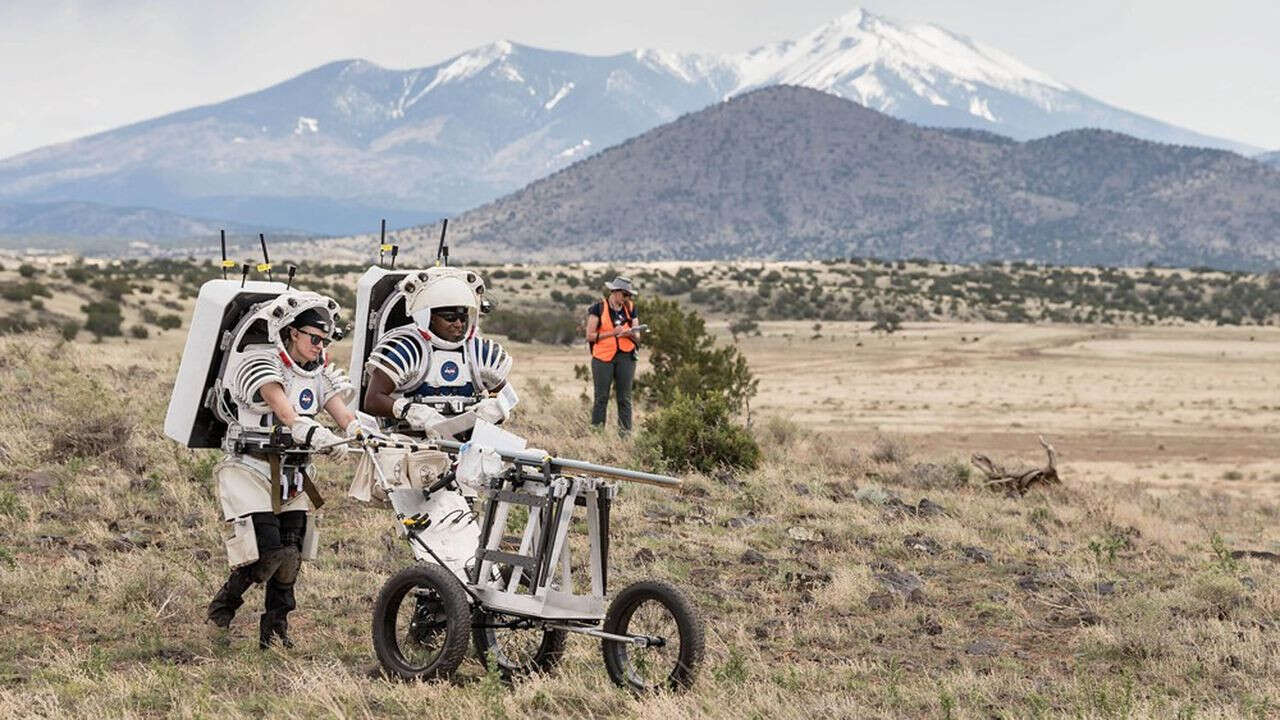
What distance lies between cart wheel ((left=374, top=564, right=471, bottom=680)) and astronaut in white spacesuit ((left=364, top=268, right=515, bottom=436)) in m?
0.99

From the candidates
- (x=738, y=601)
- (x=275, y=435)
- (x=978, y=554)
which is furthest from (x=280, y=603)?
(x=978, y=554)

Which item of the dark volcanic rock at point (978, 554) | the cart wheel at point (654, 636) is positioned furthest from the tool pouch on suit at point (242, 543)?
Answer: the dark volcanic rock at point (978, 554)

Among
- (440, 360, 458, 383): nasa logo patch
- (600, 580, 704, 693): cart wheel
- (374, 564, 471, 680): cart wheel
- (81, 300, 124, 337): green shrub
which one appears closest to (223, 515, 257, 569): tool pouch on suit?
(374, 564, 471, 680): cart wheel

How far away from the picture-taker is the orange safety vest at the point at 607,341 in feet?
52.7

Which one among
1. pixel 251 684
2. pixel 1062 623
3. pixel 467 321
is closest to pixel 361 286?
pixel 467 321

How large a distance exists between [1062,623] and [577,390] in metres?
21.4

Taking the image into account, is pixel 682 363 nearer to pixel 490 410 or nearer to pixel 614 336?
pixel 614 336

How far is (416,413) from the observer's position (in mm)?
7441

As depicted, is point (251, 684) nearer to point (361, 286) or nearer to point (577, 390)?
point (361, 286)

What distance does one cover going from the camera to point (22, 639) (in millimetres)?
7922

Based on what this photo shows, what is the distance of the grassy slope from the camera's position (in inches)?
263

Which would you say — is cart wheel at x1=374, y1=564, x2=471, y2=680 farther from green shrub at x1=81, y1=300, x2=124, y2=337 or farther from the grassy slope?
green shrub at x1=81, y1=300, x2=124, y2=337

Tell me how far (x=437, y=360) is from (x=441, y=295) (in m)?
0.35

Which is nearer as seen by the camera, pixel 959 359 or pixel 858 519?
pixel 858 519
